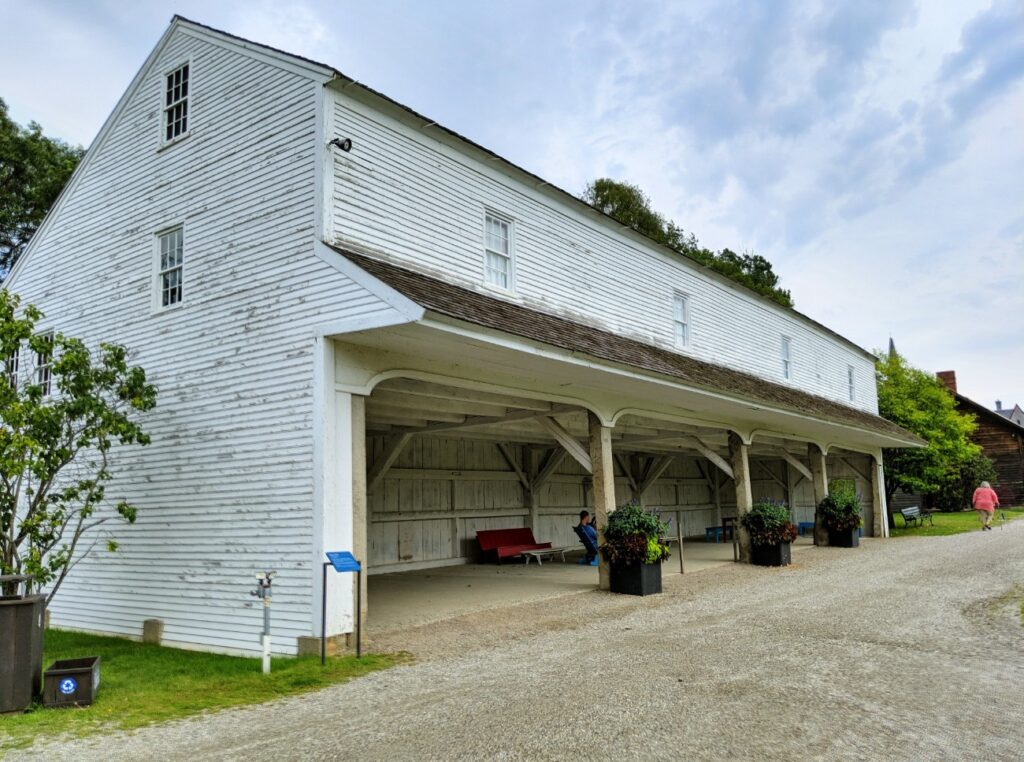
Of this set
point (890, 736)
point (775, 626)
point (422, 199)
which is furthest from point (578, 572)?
point (890, 736)

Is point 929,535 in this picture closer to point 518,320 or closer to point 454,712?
point 518,320

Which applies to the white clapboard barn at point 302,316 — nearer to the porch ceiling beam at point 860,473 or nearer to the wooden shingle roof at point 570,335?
the wooden shingle roof at point 570,335

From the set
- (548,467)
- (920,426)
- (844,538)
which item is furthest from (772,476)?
(548,467)

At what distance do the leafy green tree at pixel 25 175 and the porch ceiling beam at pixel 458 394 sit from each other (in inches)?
796

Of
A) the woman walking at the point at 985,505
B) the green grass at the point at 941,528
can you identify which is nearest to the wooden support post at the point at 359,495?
the green grass at the point at 941,528

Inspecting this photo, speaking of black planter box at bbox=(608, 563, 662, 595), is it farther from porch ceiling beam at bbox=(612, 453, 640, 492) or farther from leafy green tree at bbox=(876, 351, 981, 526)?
leafy green tree at bbox=(876, 351, 981, 526)

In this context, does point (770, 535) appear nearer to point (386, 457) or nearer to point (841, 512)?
point (841, 512)

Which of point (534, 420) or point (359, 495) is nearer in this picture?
point (359, 495)

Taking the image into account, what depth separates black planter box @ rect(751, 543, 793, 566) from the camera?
1564 cm

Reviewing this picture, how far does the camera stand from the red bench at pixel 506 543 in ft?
56.6

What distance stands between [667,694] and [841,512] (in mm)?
15638

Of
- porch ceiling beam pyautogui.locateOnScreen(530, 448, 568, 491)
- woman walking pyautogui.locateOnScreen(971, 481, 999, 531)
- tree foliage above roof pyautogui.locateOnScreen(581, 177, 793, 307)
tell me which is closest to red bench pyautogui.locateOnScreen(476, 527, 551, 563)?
porch ceiling beam pyautogui.locateOnScreen(530, 448, 568, 491)

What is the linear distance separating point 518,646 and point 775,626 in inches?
122

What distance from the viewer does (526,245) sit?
40.0 feet
